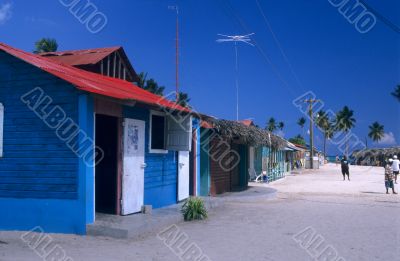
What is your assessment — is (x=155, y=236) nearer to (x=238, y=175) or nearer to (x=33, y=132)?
(x=33, y=132)

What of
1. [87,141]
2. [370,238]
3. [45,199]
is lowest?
[370,238]

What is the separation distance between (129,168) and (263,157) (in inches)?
737

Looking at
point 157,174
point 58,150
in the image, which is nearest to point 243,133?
point 157,174

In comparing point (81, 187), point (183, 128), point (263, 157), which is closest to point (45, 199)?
point (81, 187)

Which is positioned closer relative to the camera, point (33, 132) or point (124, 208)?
point (33, 132)

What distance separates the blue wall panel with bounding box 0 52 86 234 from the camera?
8656 mm

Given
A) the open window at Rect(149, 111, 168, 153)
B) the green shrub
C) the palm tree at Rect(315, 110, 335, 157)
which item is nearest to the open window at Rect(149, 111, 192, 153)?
the open window at Rect(149, 111, 168, 153)

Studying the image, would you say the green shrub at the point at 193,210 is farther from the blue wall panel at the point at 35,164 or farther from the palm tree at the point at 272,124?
the palm tree at the point at 272,124

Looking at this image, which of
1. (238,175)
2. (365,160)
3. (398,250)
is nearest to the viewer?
(398,250)

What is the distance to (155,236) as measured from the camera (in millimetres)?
8891

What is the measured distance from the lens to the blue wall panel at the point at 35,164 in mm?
8656

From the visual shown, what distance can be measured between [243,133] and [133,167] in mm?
7174

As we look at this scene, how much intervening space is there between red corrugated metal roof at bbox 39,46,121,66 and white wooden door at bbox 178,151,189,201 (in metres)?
4.29

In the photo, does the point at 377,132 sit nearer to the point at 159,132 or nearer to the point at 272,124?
the point at 272,124
